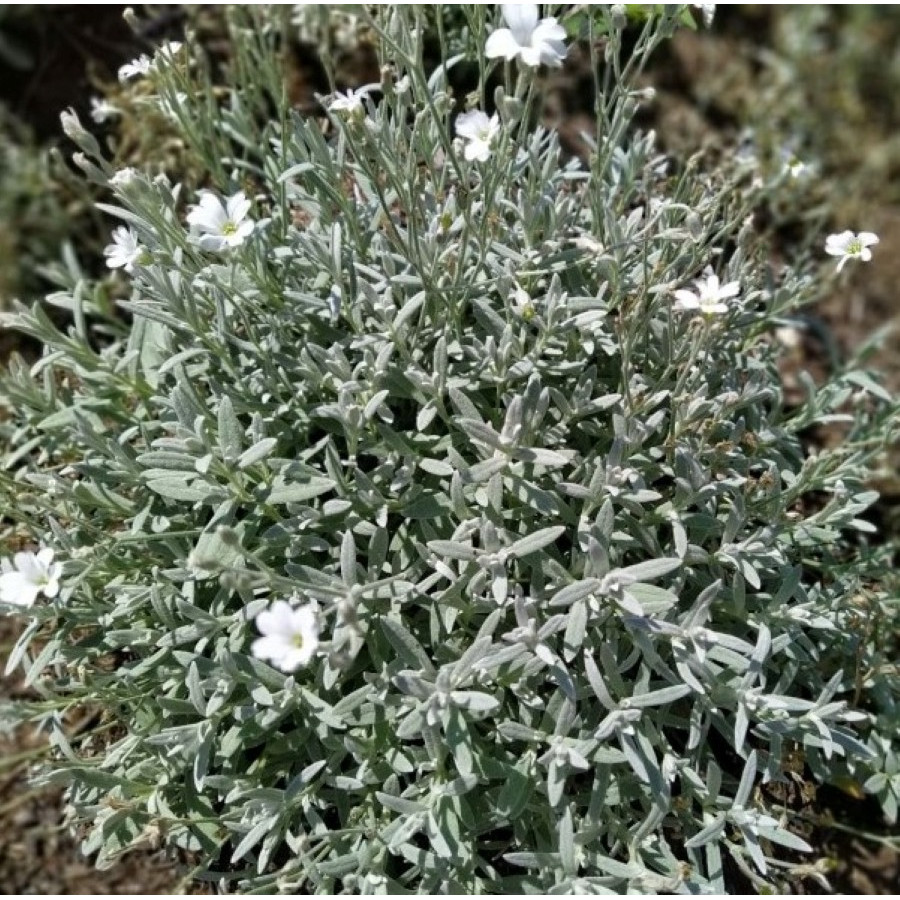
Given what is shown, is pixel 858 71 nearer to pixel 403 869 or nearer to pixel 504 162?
pixel 504 162

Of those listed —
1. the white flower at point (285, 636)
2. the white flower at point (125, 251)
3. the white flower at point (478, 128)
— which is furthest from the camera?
the white flower at point (125, 251)

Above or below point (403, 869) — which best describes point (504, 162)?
above

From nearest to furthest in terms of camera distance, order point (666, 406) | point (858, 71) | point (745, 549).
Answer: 1. point (745, 549)
2. point (666, 406)
3. point (858, 71)

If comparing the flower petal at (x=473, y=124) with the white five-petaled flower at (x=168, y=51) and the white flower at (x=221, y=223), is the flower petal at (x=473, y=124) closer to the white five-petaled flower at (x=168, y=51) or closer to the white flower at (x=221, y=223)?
the white flower at (x=221, y=223)

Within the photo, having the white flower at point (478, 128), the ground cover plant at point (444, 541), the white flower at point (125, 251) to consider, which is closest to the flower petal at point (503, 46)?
the ground cover plant at point (444, 541)

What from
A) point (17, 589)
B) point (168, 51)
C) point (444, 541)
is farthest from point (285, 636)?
point (168, 51)

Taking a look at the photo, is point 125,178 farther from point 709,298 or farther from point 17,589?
point 709,298

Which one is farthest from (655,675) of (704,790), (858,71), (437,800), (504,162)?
(858,71)
